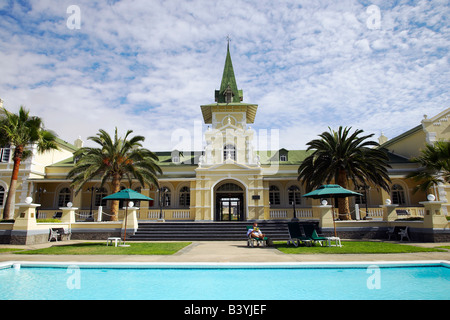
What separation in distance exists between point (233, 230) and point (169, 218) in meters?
7.12

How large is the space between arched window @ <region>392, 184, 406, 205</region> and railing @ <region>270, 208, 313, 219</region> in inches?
374

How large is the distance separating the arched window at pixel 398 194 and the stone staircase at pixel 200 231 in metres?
13.9

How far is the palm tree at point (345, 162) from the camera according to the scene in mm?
21266

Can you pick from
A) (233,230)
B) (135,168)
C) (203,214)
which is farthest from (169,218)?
(233,230)

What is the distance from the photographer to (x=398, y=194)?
28.0m

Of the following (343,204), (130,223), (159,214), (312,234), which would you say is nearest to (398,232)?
(343,204)

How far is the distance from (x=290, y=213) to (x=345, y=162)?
21.9 ft

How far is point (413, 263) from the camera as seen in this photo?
28.6 ft

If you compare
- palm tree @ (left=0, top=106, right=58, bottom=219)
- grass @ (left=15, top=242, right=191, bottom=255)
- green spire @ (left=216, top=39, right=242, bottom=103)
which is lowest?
grass @ (left=15, top=242, right=191, bottom=255)

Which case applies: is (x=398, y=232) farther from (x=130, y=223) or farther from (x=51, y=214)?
(x=51, y=214)

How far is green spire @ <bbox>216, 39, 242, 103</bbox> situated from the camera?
1298 inches

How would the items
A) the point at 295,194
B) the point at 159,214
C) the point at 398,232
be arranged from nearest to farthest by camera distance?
the point at 398,232
the point at 159,214
the point at 295,194

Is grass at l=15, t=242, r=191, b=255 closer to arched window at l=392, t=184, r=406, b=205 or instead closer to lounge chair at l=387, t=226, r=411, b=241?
lounge chair at l=387, t=226, r=411, b=241

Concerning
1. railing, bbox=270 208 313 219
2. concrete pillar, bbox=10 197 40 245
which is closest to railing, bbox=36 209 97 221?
concrete pillar, bbox=10 197 40 245
